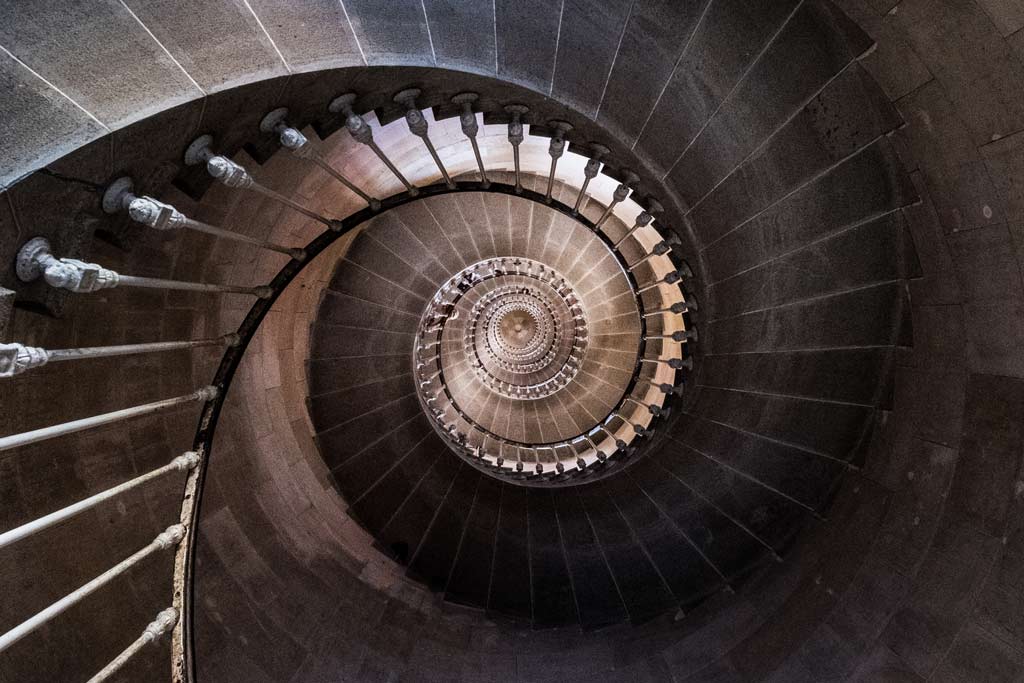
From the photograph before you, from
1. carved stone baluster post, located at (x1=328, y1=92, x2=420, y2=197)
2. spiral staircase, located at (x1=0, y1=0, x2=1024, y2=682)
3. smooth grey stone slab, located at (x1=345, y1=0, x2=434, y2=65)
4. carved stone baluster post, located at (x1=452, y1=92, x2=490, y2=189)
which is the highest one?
smooth grey stone slab, located at (x1=345, y1=0, x2=434, y2=65)

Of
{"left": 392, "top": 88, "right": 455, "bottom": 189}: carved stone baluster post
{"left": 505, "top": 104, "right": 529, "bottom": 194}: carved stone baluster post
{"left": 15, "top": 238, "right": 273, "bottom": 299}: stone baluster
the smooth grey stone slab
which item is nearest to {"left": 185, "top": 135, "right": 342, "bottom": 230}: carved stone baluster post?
{"left": 15, "top": 238, "right": 273, "bottom": 299}: stone baluster

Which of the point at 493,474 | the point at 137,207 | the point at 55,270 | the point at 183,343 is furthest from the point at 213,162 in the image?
the point at 493,474

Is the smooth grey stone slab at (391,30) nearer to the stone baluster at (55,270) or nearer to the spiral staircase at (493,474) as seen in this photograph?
the spiral staircase at (493,474)

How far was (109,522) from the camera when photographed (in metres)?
4.80

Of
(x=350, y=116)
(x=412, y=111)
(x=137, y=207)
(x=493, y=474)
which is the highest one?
(x=412, y=111)

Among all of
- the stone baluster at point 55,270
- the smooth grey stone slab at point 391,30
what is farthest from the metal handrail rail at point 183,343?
the smooth grey stone slab at point 391,30

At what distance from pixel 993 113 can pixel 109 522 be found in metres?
7.88

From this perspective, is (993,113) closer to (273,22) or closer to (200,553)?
(273,22)

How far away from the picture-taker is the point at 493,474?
853 centimetres

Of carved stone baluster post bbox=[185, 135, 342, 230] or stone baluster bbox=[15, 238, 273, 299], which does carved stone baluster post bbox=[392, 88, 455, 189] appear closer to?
carved stone baluster post bbox=[185, 135, 342, 230]

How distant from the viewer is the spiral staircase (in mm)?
3434

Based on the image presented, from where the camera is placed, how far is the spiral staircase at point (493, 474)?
3434mm

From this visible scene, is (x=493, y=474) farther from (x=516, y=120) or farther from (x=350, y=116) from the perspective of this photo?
(x=350, y=116)

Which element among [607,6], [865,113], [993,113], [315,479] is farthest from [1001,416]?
[315,479]
